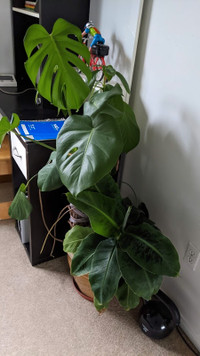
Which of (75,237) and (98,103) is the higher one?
(98,103)

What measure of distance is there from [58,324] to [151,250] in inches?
25.7

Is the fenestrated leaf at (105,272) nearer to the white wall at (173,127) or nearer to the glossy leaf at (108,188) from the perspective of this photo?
the glossy leaf at (108,188)

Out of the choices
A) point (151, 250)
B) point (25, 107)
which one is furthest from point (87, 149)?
point (25, 107)

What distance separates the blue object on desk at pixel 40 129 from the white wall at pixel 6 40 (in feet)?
3.06

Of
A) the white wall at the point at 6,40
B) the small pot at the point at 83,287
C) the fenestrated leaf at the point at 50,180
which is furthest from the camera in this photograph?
the white wall at the point at 6,40

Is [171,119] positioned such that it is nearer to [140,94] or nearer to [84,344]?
[140,94]

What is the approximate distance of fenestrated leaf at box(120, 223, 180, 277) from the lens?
918 mm

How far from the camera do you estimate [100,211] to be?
100 cm

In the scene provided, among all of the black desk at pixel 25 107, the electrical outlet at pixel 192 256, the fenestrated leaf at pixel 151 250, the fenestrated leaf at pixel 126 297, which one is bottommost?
the fenestrated leaf at pixel 126 297

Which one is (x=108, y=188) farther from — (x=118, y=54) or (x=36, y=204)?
(x=118, y=54)

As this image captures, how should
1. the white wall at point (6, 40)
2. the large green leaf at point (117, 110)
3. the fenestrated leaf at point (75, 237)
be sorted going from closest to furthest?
the large green leaf at point (117, 110) → the fenestrated leaf at point (75, 237) → the white wall at point (6, 40)

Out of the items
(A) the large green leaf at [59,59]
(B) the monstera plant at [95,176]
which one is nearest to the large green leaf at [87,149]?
(B) the monstera plant at [95,176]

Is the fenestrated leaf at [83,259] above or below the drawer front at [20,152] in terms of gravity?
below

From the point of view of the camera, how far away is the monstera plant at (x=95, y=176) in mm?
786
